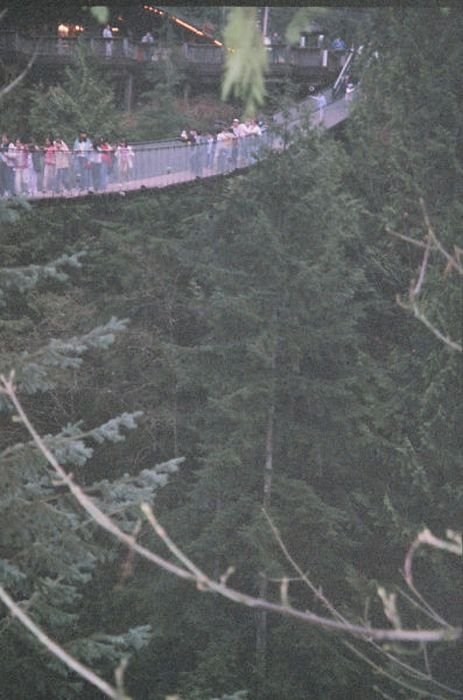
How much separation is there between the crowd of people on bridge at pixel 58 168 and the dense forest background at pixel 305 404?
302 mm

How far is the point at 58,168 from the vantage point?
33.4 ft

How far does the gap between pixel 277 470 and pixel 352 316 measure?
202cm

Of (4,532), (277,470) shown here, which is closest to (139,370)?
(277,470)

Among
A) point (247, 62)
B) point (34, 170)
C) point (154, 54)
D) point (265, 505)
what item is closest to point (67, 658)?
point (247, 62)

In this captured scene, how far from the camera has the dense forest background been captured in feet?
38.7

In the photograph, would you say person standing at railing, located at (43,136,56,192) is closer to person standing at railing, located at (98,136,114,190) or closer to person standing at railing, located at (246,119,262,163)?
person standing at railing, located at (98,136,114,190)

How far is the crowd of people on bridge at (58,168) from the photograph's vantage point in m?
9.46

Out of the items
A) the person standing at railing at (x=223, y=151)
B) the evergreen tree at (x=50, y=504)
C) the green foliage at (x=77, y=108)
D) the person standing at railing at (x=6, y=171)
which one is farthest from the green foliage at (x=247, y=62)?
the green foliage at (x=77, y=108)

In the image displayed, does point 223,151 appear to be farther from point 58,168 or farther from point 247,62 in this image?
point 247,62

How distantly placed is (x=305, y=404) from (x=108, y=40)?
22.6 ft

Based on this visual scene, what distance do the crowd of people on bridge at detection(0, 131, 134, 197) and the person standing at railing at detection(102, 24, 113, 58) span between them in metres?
5.90

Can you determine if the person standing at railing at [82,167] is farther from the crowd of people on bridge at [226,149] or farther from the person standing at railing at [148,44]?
the person standing at railing at [148,44]

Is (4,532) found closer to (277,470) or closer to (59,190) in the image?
(59,190)

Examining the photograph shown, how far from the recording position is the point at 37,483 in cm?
506
